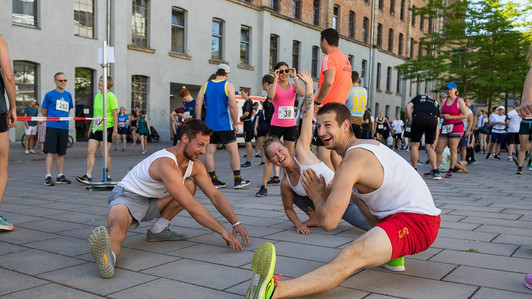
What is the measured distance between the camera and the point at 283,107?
7.91 m

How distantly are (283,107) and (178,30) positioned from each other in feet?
58.9

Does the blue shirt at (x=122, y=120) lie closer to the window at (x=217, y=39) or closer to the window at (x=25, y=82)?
the window at (x=25, y=82)

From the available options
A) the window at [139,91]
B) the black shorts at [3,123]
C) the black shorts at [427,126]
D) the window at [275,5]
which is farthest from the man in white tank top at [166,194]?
the window at [275,5]

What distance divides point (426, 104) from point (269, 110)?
334 centimetres

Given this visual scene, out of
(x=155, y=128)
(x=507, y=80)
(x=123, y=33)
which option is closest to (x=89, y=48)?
(x=123, y=33)

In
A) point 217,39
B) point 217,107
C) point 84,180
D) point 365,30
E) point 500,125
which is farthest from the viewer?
point 365,30

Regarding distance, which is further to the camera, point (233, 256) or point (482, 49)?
point (482, 49)

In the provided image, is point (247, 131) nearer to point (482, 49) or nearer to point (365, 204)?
point (365, 204)

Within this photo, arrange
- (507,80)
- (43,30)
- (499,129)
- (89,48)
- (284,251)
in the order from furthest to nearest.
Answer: (507,80) < (89,48) < (43,30) < (499,129) < (284,251)

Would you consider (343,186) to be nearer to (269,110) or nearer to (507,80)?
(269,110)

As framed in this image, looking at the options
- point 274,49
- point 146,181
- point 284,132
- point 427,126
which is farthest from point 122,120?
point 146,181

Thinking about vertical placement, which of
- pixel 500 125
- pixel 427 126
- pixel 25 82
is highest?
pixel 25 82

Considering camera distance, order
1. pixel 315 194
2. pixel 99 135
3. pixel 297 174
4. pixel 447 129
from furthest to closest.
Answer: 1. pixel 447 129
2. pixel 99 135
3. pixel 297 174
4. pixel 315 194

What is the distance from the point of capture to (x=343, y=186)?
10.0 ft
